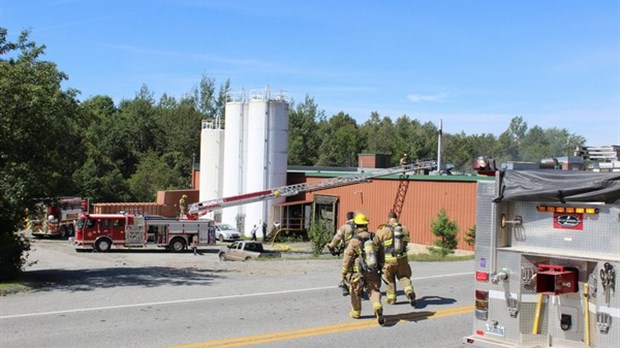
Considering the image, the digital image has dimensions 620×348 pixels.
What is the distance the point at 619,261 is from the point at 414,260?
15.2 metres

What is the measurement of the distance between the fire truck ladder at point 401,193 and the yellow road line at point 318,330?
27900 millimetres

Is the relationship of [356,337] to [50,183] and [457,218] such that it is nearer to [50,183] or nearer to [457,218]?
[50,183]

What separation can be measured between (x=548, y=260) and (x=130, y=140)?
79.7m

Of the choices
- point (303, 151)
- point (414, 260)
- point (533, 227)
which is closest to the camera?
point (533, 227)

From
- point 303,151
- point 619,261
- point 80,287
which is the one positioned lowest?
point 80,287

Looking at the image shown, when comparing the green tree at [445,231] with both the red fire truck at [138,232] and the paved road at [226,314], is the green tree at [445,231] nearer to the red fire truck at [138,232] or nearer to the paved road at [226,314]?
the red fire truck at [138,232]

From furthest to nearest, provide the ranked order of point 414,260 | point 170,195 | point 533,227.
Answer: point 170,195 → point 414,260 → point 533,227

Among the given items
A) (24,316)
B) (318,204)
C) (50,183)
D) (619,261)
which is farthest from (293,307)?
(318,204)

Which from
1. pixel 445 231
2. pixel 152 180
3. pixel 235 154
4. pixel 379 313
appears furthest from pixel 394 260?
pixel 152 180

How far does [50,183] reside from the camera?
1756 cm

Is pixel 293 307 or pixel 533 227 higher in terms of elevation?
pixel 533 227

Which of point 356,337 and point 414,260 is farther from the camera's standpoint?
point 414,260

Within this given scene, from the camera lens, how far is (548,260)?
23.0 ft

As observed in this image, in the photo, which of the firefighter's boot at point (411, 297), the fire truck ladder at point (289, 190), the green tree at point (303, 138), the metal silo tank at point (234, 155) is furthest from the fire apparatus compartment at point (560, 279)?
the green tree at point (303, 138)
